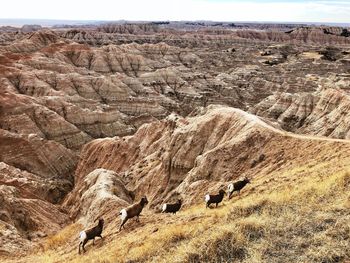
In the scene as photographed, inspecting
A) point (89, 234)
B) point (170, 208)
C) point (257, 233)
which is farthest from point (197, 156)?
point (257, 233)

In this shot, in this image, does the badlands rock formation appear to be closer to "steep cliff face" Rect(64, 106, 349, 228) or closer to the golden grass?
"steep cliff face" Rect(64, 106, 349, 228)

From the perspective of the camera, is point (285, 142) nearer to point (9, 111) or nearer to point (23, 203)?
point (23, 203)

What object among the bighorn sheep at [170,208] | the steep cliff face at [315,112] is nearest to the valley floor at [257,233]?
the bighorn sheep at [170,208]

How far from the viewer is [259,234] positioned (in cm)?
1155

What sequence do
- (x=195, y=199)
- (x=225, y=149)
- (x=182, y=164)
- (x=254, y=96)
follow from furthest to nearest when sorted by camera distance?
(x=254, y=96), (x=182, y=164), (x=225, y=149), (x=195, y=199)

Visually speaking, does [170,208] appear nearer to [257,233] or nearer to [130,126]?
[257,233]

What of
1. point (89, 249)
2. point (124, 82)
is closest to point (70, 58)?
point (124, 82)

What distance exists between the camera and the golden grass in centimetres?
1064

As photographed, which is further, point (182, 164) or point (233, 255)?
point (182, 164)

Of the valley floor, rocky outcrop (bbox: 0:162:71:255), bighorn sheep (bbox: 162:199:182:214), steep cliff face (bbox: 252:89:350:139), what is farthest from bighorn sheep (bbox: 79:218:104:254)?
steep cliff face (bbox: 252:89:350:139)

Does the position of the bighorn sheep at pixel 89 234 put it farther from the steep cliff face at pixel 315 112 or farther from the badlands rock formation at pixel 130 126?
the steep cliff face at pixel 315 112

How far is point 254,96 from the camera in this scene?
8719 cm

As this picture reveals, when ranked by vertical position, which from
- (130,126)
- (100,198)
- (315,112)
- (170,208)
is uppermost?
(170,208)

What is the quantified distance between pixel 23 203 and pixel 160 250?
18832 millimetres
